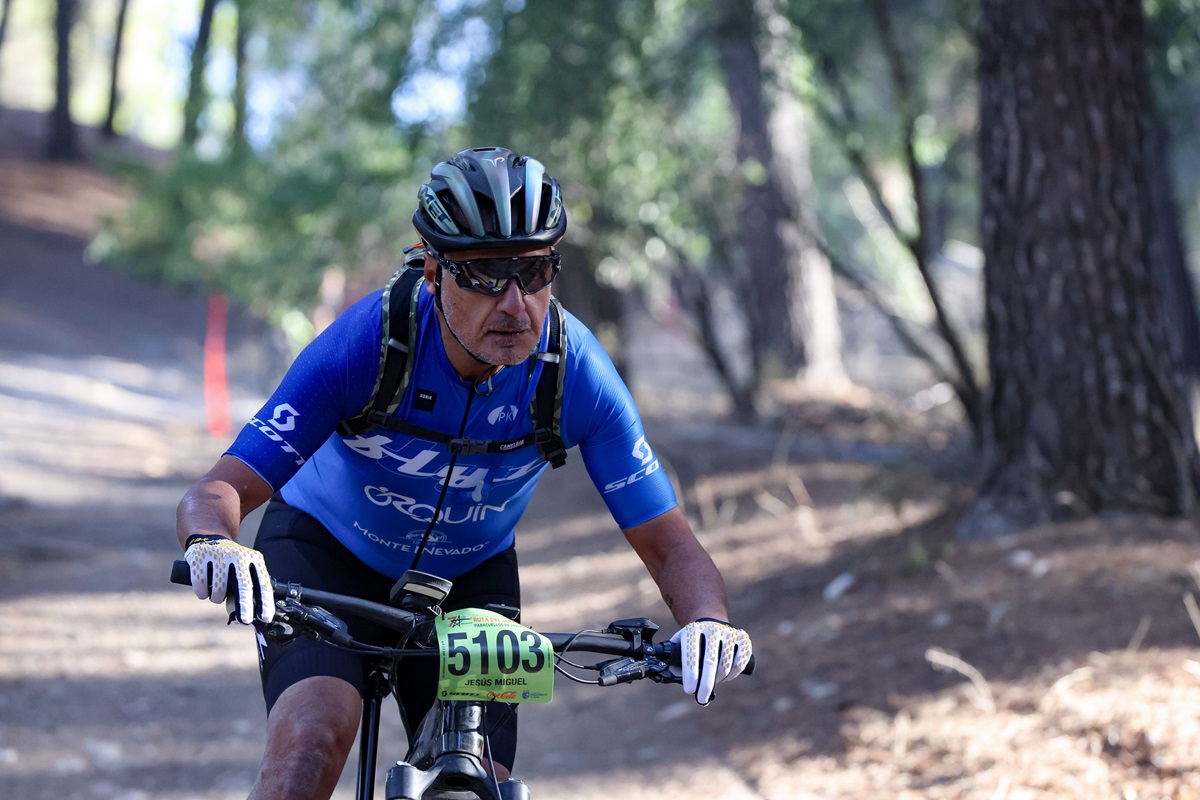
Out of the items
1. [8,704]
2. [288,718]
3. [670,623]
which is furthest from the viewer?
[670,623]

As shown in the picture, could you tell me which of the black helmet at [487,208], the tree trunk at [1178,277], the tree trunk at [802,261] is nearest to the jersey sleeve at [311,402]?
the black helmet at [487,208]

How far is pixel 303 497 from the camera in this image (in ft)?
12.0

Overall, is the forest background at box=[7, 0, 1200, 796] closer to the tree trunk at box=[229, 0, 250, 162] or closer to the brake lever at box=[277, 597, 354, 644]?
the tree trunk at box=[229, 0, 250, 162]

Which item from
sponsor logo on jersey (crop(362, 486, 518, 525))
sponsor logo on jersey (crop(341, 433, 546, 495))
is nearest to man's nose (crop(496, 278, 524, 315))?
sponsor logo on jersey (crop(341, 433, 546, 495))

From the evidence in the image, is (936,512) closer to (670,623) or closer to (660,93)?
(670,623)

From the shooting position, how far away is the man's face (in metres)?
3.05

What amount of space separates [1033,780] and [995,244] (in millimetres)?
3193

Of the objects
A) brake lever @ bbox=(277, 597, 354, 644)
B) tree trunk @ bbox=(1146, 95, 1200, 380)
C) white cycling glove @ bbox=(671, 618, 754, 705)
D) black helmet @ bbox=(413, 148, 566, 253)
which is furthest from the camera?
tree trunk @ bbox=(1146, 95, 1200, 380)

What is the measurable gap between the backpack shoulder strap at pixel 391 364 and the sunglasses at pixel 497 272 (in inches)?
10.5

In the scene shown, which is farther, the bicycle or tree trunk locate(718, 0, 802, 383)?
tree trunk locate(718, 0, 802, 383)

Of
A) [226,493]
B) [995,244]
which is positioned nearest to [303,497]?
[226,493]

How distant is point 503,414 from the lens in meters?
3.35

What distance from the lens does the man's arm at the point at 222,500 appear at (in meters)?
2.84

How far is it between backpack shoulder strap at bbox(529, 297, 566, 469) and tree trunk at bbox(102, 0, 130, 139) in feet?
141
